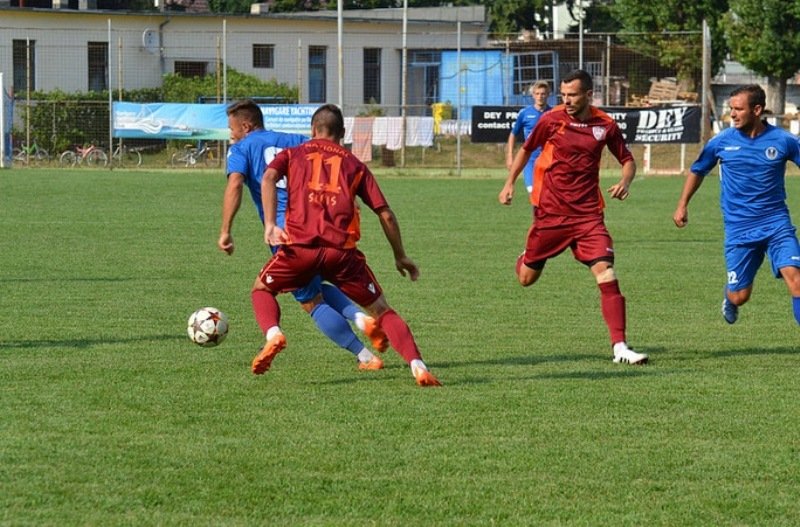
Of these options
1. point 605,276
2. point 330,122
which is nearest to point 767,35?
point 605,276

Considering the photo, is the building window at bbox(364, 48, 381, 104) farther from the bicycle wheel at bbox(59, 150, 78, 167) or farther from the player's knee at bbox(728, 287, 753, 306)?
the player's knee at bbox(728, 287, 753, 306)

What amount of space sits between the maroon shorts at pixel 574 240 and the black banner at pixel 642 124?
23331 mm

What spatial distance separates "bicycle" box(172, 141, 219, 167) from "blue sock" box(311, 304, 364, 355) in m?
28.5

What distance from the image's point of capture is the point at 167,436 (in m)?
6.20

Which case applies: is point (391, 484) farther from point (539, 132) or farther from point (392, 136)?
point (392, 136)

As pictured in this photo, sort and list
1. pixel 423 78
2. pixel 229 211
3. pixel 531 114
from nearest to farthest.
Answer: pixel 229 211 < pixel 531 114 < pixel 423 78

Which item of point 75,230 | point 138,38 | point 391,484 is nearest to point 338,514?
point 391,484

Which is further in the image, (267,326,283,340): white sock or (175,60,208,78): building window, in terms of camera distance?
(175,60,208,78): building window

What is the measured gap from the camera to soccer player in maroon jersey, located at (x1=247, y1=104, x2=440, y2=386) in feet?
24.3

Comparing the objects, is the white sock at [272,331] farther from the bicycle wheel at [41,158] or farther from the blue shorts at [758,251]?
the bicycle wheel at [41,158]

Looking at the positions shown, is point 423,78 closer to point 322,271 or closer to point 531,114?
point 531,114

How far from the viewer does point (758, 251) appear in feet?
29.9

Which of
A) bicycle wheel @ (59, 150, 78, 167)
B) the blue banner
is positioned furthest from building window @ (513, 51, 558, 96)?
bicycle wheel @ (59, 150, 78, 167)

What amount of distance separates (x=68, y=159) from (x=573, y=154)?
Result: 95.3 ft
